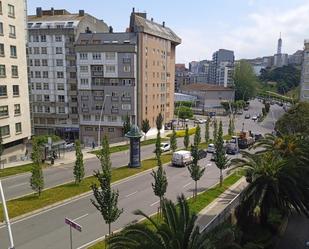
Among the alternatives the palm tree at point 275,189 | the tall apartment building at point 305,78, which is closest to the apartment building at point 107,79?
the palm tree at point 275,189

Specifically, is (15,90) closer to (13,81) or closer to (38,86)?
(13,81)

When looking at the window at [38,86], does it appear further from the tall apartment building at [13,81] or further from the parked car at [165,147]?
the parked car at [165,147]

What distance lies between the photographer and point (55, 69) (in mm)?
68812

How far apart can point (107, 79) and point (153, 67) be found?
10.8 m

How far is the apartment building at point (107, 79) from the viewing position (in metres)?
63.6

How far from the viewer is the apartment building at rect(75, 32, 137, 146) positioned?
63625 mm

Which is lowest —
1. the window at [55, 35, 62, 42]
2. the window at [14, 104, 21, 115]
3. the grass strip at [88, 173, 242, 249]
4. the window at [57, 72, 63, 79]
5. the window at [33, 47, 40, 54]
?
the grass strip at [88, 173, 242, 249]

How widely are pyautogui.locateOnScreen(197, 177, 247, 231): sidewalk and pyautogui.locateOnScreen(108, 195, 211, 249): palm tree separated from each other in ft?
15.6

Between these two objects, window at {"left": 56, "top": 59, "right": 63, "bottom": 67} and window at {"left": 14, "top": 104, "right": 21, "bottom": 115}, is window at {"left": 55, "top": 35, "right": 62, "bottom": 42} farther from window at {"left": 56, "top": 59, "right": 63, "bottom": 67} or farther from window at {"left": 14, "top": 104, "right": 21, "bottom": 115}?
window at {"left": 14, "top": 104, "right": 21, "bottom": 115}

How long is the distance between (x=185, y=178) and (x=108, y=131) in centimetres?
3484

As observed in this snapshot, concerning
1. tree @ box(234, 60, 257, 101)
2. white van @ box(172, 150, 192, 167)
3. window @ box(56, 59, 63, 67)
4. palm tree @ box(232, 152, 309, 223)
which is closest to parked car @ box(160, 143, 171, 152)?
white van @ box(172, 150, 192, 167)

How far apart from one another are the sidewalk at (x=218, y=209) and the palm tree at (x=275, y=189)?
4.95ft

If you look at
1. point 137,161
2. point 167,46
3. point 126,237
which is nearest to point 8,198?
point 137,161

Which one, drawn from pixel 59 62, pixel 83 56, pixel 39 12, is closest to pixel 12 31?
pixel 83 56
